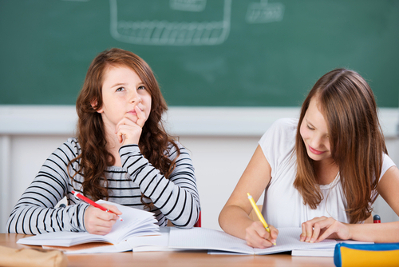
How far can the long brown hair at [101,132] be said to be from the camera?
129cm

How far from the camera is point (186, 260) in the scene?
80cm

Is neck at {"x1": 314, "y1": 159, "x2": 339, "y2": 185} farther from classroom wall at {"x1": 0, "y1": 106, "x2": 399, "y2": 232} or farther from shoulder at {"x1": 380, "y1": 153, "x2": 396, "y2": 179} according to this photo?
classroom wall at {"x1": 0, "y1": 106, "x2": 399, "y2": 232}

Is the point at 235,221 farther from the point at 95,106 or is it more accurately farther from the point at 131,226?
the point at 95,106

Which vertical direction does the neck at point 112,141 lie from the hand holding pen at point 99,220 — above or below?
above

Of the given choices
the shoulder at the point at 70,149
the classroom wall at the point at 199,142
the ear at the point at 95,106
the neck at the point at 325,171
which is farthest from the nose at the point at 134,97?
the classroom wall at the point at 199,142

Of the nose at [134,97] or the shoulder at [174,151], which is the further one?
the shoulder at [174,151]

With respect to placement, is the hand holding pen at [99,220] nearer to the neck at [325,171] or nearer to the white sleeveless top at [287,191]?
the white sleeveless top at [287,191]

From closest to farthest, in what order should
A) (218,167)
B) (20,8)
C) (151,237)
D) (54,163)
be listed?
(151,237)
(54,163)
(20,8)
(218,167)

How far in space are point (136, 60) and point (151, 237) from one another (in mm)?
682

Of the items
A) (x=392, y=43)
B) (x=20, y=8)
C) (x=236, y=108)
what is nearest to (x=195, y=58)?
(x=236, y=108)

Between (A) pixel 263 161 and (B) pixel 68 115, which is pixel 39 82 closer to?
(B) pixel 68 115

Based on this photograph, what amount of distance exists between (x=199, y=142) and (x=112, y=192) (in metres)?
0.94

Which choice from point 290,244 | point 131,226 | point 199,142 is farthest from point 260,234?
point 199,142

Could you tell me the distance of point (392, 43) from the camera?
2182 millimetres
